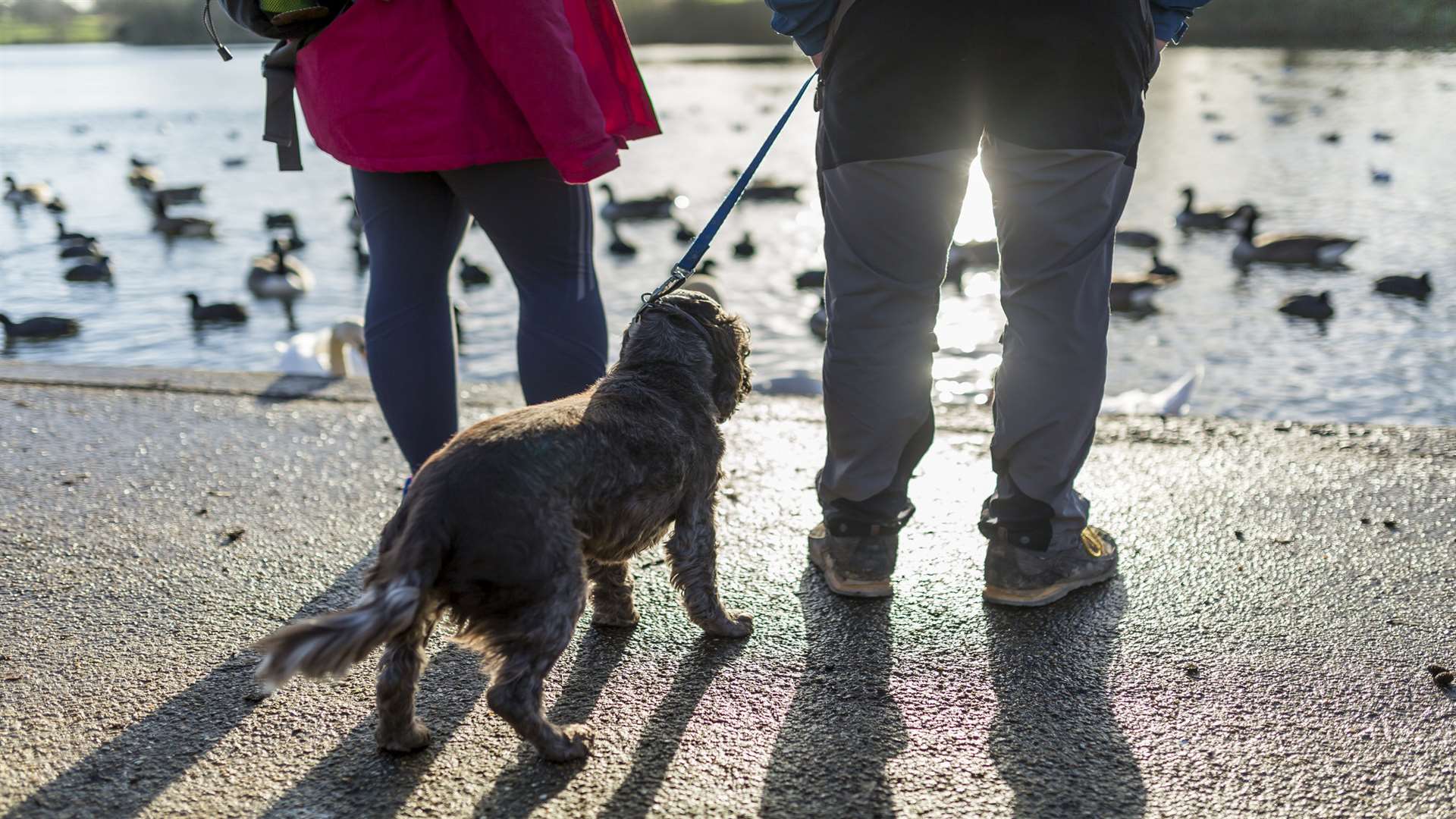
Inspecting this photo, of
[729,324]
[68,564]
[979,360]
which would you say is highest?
[729,324]

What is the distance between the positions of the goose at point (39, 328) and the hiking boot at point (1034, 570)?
12.0m

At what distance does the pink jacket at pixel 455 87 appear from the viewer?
3271 mm

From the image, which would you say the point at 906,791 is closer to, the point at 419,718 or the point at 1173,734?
the point at 1173,734

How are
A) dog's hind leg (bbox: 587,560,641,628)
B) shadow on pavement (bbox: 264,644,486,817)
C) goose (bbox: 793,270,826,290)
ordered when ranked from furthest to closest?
1. goose (bbox: 793,270,826,290)
2. dog's hind leg (bbox: 587,560,641,628)
3. shadow on pavement (bbox: 264,644,486,817)

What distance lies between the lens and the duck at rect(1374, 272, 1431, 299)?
12797 millimetres

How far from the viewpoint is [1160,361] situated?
10766 millimetres

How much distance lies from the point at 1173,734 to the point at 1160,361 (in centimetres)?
856

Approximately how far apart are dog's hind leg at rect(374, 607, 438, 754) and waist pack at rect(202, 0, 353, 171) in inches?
64.7

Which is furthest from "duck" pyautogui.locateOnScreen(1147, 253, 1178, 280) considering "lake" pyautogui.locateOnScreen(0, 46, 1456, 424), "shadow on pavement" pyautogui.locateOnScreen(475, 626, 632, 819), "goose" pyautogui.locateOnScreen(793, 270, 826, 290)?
"shadow on pavement" pyautogui.locateOnScreen(475, 626, 632, 819)

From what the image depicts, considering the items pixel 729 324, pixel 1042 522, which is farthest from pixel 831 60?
pixel 1042 522

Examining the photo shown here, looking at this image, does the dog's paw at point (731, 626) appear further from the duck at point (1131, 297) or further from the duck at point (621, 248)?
the duck at point (621, 248)

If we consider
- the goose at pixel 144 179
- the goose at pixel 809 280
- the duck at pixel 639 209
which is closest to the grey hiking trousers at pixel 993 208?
the goose at pixel 809 280

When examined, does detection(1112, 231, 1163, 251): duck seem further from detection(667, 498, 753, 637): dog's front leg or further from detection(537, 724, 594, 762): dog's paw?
detection(537, 724, 594, 762): dog's paw

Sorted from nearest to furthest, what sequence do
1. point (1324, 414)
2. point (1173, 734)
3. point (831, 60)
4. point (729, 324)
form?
1. point (1173, 734)
2. point (831, 60)
3. point (729, 324)
4. point (1324, 414)
